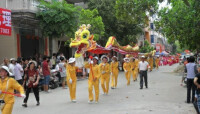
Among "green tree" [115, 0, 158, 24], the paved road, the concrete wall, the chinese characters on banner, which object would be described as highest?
"green tree" [115, 0, 158, 24]

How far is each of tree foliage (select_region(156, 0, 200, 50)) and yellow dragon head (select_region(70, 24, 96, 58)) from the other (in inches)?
177

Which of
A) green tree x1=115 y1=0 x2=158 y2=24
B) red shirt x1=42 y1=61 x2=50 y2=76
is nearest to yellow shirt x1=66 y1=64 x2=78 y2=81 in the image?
red shirt x1=42 y1=61 x2=50 y2=76

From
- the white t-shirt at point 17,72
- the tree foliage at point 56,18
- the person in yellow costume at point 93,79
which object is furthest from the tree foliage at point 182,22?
the white t-shirt at point 17,72

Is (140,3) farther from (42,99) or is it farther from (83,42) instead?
(42,99)

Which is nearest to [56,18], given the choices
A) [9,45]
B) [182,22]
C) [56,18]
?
[56,18]

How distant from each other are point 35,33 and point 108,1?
385 inches

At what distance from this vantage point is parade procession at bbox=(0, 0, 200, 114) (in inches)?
343

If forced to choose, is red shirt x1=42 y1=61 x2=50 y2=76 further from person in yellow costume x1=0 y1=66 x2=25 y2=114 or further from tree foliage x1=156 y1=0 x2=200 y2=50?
tree foliage x1=156 y1=0 x2=200 y2=50

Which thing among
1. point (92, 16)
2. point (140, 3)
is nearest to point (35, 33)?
point (92, 16)

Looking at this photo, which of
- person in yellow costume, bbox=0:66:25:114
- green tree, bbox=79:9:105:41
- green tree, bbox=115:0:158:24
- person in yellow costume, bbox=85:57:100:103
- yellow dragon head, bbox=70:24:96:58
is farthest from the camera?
green tree, bbox=79:9:105:41

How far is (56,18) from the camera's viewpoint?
18.6m

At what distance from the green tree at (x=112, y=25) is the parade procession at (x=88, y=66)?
109 millimetres

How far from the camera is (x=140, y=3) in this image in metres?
15.5

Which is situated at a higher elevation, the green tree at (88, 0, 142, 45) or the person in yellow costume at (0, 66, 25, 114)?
the green tree at (88, 0, 142, 45)
